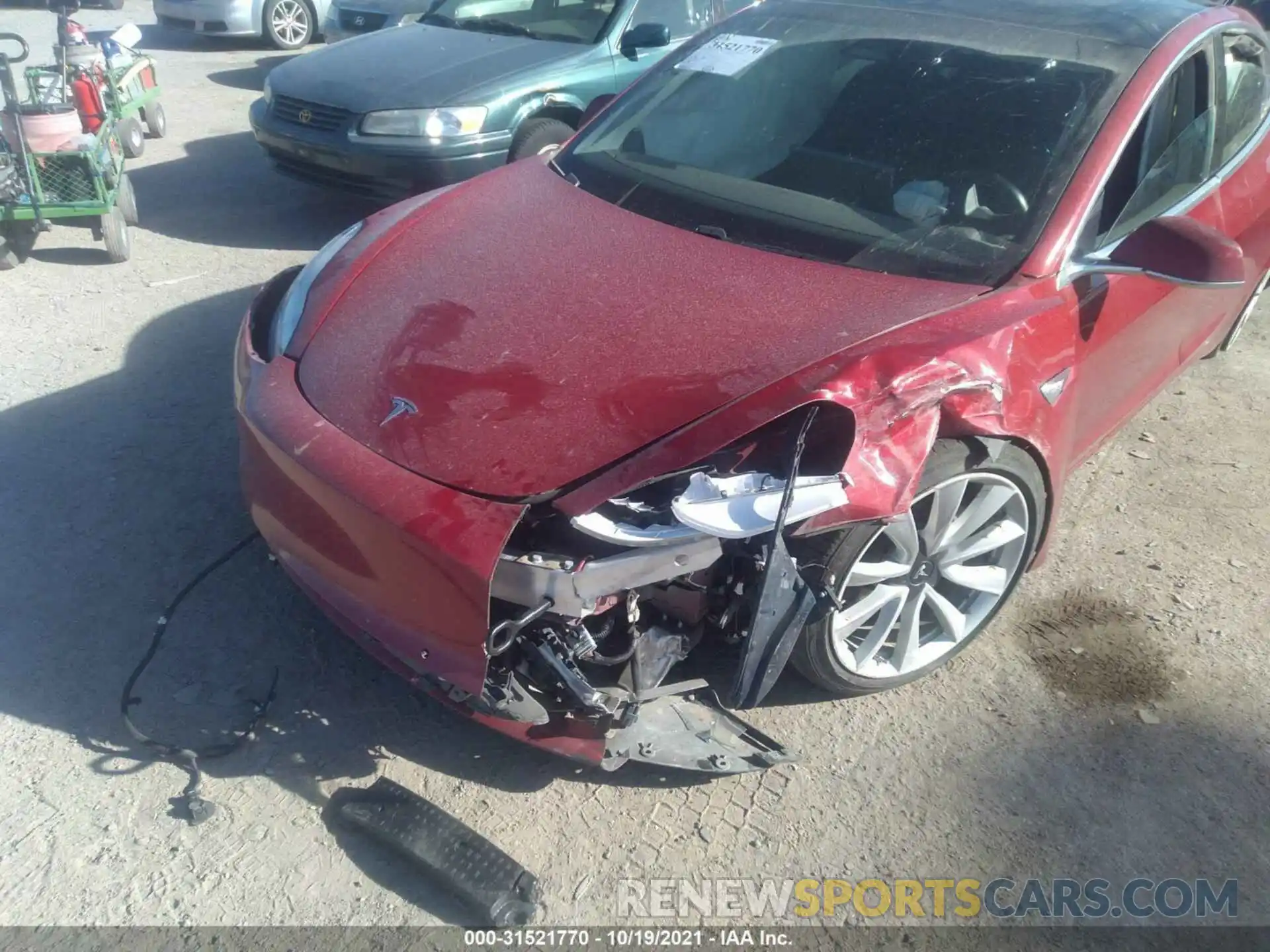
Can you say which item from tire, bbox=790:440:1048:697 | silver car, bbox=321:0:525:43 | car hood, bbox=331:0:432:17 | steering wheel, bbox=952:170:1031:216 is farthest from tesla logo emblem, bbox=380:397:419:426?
car hood, bbox=331:0:432:17

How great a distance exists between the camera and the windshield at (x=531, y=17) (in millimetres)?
6008

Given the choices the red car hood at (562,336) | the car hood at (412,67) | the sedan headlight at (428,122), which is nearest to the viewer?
→ the red car hood at (562,336)

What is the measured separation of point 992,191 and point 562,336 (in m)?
1.29

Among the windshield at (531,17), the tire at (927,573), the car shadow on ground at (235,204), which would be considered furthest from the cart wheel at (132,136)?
the tire at (927,573)

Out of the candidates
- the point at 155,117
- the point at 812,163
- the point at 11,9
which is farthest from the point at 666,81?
the point at 11,9

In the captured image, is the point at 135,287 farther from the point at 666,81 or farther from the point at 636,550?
the point at 636,550

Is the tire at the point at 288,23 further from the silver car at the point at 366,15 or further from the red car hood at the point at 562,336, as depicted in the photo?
the red car hood at the point at 562,336

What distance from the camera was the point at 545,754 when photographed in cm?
267

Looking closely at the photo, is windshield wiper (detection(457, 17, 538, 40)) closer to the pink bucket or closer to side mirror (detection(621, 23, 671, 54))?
side mirror (detection(621, 23, 671, 54))

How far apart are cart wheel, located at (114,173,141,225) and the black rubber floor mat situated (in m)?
4.35

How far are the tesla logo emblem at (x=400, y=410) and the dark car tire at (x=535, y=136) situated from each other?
3.49 m

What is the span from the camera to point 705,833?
98.4 inches

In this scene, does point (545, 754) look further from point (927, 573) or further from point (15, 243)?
point (15, 243)

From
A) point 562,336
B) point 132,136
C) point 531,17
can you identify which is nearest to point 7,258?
point 132,136
